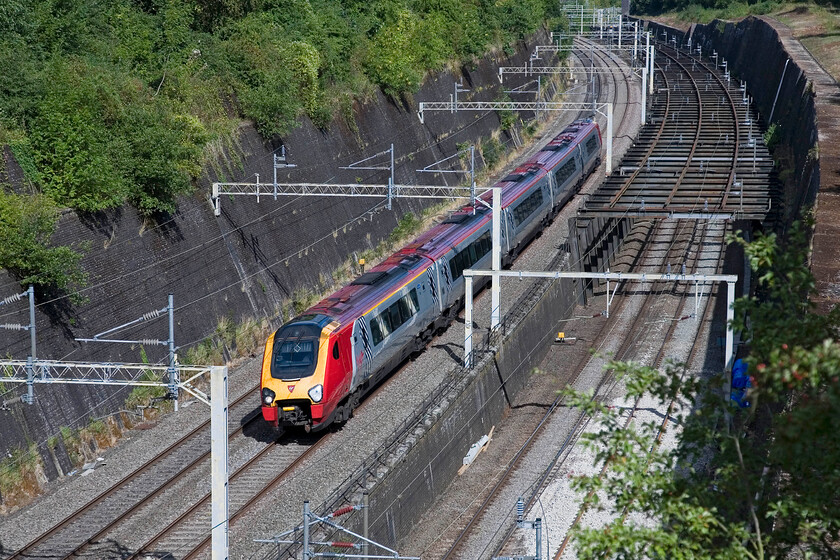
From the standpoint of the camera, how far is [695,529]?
9.59 metres

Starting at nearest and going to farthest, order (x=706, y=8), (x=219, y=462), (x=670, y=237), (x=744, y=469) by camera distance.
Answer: (x=744, y=469), (x=219, y=462), (x=670, y=237), (x=706, y=8)

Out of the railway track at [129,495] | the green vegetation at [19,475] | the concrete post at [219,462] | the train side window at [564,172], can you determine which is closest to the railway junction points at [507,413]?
the railway track at [129,495]

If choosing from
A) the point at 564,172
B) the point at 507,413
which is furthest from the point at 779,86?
the point at 507,413

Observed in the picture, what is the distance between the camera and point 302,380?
21828 millimetres

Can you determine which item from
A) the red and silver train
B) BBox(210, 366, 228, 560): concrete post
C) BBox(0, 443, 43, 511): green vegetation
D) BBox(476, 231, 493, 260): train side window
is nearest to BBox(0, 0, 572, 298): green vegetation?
BBox(0, 443, 43, 511): green vegetation

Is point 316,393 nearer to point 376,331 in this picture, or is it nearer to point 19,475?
point 376,331

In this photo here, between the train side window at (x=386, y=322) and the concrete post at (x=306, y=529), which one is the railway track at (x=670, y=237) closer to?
the train side window at (x=386, y=322)

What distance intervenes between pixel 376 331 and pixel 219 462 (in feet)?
28.2

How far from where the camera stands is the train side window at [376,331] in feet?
79.5

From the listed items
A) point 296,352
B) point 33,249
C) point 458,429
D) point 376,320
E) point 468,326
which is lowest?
point 458,429

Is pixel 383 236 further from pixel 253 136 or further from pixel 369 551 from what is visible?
pixel 369 551

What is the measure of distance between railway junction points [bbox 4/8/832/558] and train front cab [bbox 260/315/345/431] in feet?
2.81

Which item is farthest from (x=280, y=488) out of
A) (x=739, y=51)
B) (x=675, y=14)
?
(x=675, y=14)

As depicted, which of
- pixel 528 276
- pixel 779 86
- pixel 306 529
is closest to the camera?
pixel 306 529
